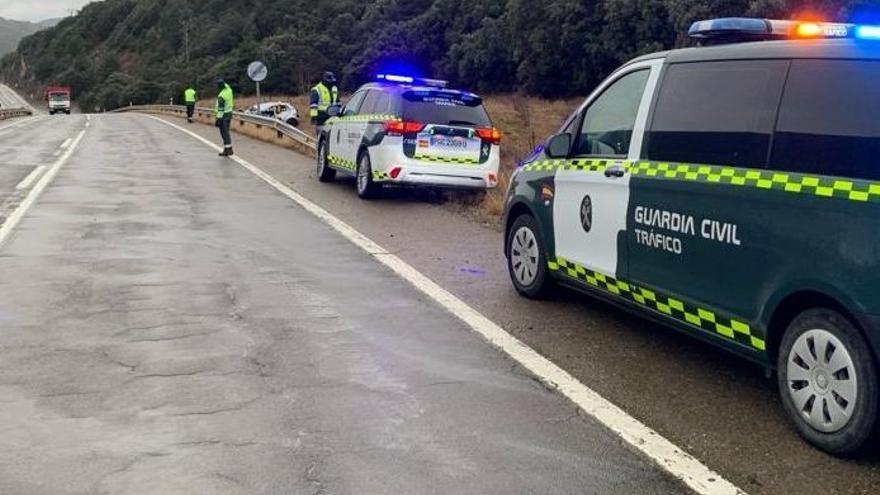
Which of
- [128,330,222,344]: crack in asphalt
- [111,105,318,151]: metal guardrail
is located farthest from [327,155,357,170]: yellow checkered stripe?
[128,330,222,344]: crack in asphalt

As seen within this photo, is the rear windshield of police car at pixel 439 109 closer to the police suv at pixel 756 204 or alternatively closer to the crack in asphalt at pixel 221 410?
the police suv at pixel 756 204

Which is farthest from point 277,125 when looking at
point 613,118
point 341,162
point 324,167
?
point 613,118

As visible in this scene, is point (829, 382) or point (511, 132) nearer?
point (829, 382)

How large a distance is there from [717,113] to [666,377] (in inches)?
61.3

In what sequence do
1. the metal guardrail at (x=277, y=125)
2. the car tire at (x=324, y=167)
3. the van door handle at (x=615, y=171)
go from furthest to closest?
the metal guardrail at (x=277, y=125) → the car tire at (x=324, y=167) → the van door handle at (x=615, y=171)

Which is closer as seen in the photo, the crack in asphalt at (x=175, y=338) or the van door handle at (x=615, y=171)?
the van door handle at (x=615, y=171)

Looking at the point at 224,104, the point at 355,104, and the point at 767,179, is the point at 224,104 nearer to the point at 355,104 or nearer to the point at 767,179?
the point at 355,104

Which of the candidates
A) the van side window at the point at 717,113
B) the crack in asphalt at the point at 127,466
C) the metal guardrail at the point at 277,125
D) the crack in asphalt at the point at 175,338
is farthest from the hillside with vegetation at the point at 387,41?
the crack in asphalt at the point at 127,466

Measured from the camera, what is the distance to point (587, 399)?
4781mm

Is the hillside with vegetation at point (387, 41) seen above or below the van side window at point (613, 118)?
above

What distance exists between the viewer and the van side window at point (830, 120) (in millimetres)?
3875

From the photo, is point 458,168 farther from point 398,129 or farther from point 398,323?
point 398,323

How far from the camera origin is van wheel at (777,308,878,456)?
12.6 feet

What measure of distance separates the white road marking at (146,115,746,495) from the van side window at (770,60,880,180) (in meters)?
1.48
